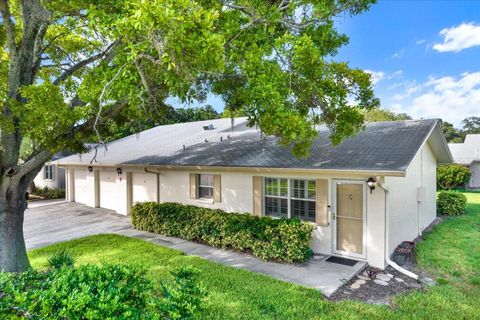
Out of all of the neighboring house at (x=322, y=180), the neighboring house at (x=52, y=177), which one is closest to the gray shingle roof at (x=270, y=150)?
the neighboring house at (x=322, y=180)

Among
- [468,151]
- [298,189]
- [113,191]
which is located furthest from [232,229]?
[468,151]

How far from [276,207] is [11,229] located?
7.22m

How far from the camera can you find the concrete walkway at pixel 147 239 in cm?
716

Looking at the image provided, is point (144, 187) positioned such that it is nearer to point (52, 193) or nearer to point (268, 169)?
point (268, 169)

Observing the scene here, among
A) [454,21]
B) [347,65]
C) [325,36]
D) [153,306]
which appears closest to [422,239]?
[347,65]

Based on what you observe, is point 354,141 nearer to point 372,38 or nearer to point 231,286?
point 231,286

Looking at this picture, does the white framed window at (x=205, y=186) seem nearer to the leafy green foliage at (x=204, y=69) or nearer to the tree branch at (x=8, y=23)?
the leafy green foliage at (x=204, y=69)

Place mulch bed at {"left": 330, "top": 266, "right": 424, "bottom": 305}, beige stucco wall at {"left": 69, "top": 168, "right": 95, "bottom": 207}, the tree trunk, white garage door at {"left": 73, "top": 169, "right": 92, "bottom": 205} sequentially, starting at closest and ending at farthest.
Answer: mulch bed at {"left": 330, "top": 266, "right": 424, "bottom": 305} → the tree trunk → beige stucco wall at {"left": 69, "top": 168, "right": 95, "bottom": 207} → white garage door at {"left": 73, "top": 169, "right": 92, "bottom": 205}

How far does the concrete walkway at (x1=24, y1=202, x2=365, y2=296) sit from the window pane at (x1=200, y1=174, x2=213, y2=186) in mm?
2508

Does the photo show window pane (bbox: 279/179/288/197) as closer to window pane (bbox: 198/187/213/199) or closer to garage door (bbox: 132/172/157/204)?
window pane (bbox: 198/187/213/199)

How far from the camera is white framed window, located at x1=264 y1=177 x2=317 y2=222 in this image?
920 cm

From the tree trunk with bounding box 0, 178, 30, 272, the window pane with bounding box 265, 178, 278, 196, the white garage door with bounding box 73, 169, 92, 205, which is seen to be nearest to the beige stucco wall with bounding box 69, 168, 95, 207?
the white garage door with bounding box 73, 169, 92, 205

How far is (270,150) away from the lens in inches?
436

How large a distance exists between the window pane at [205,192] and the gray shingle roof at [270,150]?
118 centimetres
